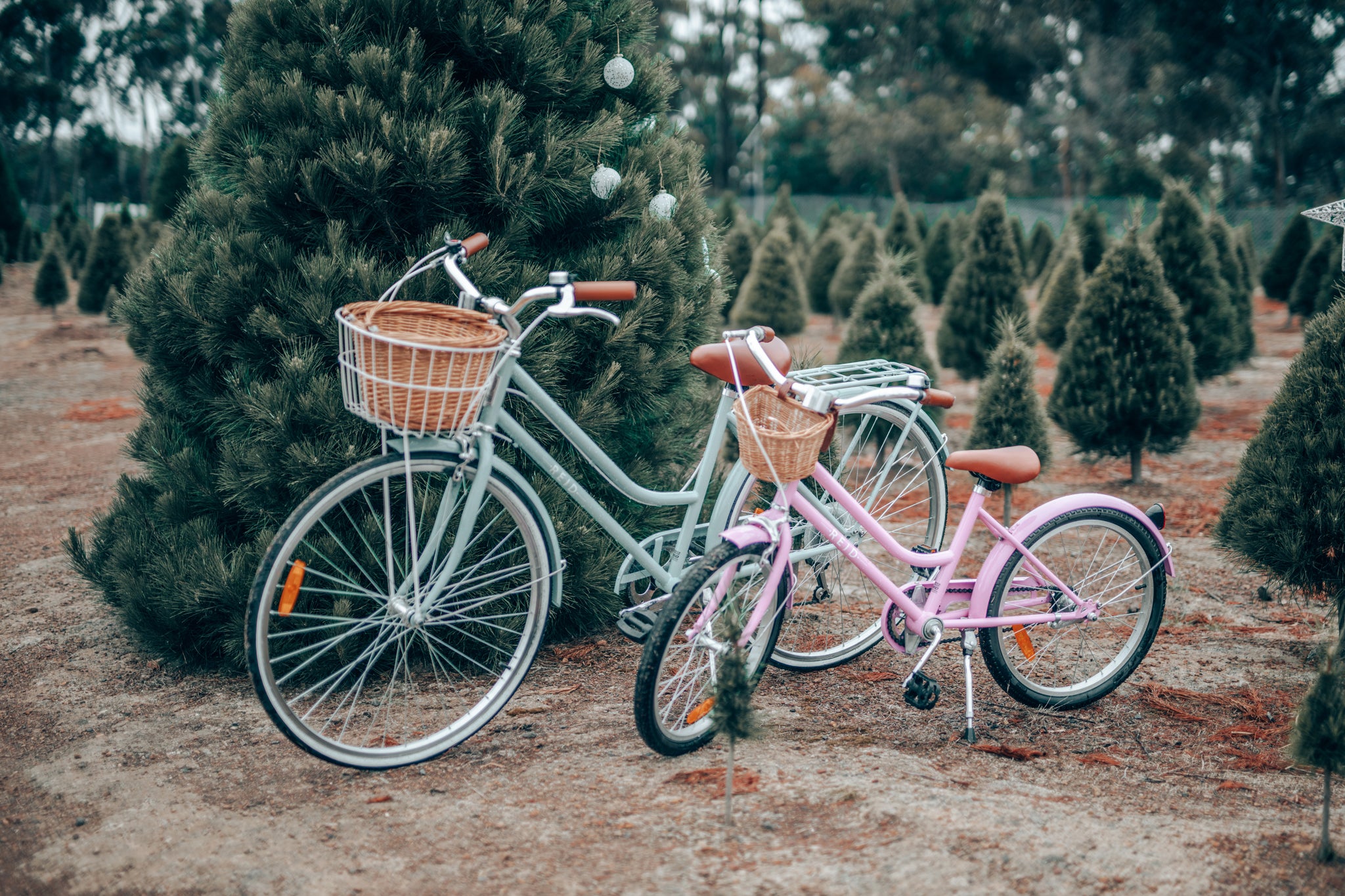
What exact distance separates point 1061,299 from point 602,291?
1041 centimetres

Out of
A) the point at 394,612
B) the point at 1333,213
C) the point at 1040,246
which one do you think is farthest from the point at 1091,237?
the point at 394,612

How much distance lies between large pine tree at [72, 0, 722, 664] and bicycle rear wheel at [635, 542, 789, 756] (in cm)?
86

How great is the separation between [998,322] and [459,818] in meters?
5.37

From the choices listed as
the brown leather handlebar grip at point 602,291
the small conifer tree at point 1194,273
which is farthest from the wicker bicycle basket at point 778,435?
the small conifer tree at point 1194,273

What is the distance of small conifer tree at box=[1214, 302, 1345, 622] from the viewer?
3.61m

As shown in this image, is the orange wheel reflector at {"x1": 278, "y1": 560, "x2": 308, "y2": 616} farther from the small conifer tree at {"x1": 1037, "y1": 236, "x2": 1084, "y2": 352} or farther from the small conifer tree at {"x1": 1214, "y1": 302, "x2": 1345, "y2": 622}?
the small conifer tree at {"x1": 1037, "y1": 236, "x2": 1084, "y2": 352}

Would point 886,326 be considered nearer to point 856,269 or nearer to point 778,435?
point 778,435

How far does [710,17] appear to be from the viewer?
47719 mm

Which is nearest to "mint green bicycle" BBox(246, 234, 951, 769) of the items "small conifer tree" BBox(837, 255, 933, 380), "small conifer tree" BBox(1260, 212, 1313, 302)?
"small conifer tree" BBox(837, 255, 933, 380)

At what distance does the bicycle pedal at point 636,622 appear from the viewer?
3250mm

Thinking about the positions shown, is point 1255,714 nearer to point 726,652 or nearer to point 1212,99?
point 726,652

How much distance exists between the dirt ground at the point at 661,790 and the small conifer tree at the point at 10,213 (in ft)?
83.8

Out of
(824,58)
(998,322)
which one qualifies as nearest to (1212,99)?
(824,58)

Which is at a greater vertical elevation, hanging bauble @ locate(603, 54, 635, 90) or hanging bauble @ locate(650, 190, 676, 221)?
hanging bauble @ locate(603, 54, 635, 90)
